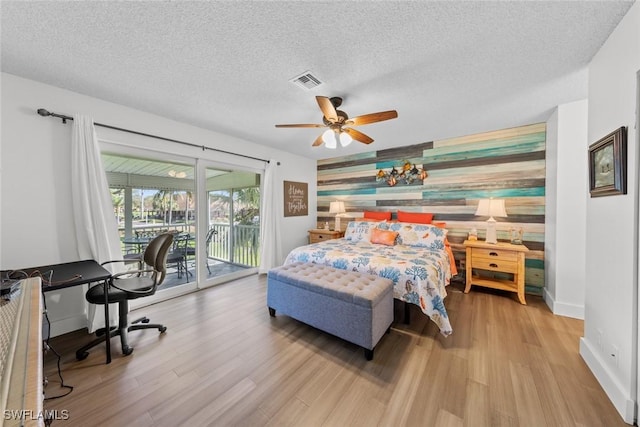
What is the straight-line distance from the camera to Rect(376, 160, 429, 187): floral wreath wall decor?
4050 millimetres

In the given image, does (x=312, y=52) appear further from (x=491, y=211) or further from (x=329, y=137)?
(x=491, y=211)

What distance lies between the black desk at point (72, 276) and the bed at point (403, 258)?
1.83 meters

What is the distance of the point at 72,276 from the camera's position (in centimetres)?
178

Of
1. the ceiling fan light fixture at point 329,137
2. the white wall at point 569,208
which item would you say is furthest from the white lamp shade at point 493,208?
the ceiling fan light fixture at point 329,137

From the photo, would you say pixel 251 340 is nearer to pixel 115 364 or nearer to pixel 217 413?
pixel 217 413

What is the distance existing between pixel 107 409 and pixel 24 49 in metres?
2.57

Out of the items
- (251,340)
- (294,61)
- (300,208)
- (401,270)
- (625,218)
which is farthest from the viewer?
(300,208)

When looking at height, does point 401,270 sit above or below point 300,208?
below

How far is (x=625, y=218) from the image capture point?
1.43 metres

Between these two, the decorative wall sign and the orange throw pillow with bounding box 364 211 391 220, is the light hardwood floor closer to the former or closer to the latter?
the orange throw pillow with bounding box 364 211 391 220

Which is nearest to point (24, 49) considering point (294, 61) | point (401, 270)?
point (294, 61)

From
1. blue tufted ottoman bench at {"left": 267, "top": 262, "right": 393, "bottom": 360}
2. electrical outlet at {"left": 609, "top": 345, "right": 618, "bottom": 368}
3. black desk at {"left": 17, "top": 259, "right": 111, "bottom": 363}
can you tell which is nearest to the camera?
electrical outlet at {"left": 609, "top": 345, "right": 618, "bottom": 368}

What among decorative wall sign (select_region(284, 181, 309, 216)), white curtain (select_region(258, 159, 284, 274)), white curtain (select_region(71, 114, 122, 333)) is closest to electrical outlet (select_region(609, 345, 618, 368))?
white curtain (select_region(258, 159, 284, 274))

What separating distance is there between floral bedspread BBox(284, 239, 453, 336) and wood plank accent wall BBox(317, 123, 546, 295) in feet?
3.48
